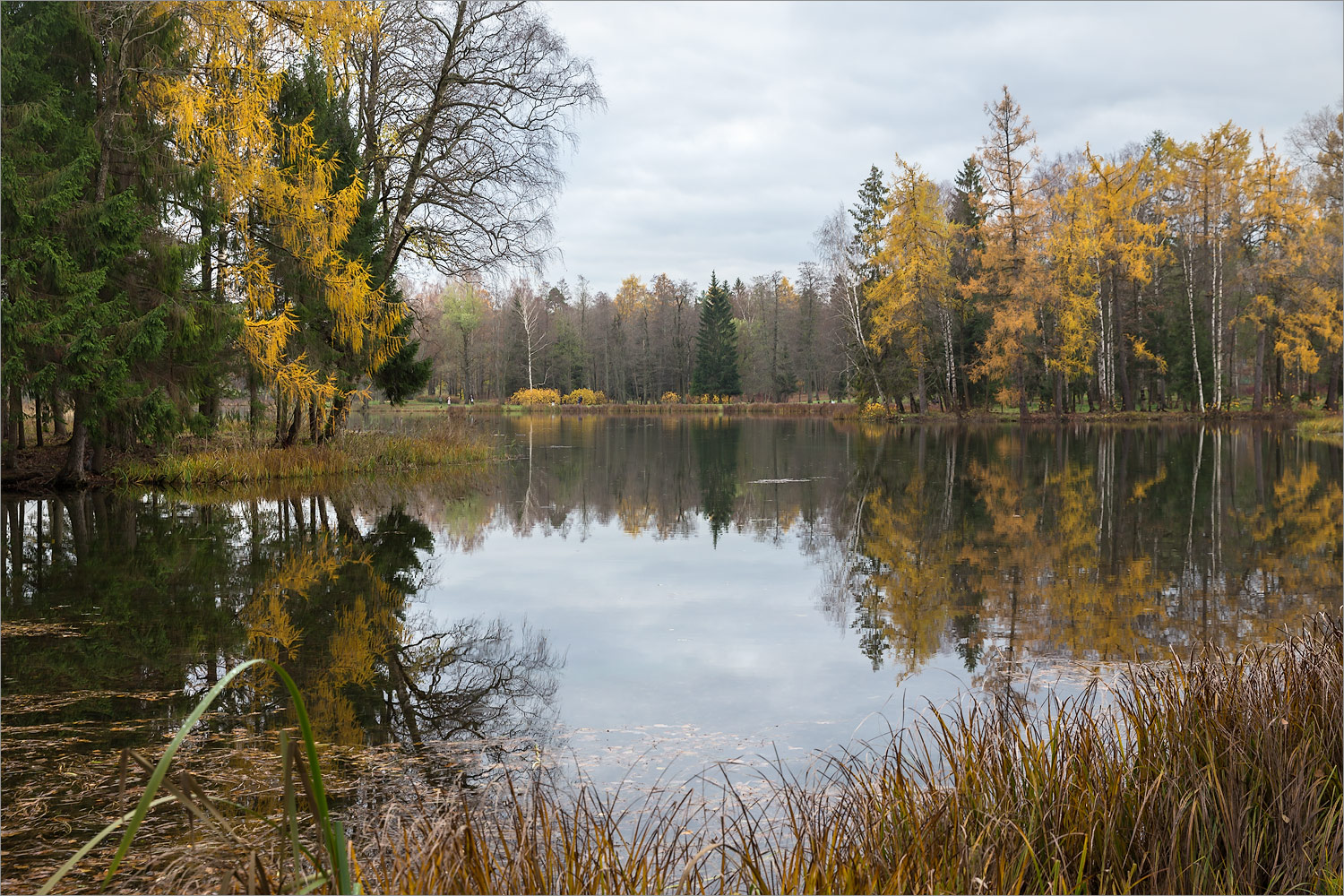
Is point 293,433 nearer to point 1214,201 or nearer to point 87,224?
point 87,224

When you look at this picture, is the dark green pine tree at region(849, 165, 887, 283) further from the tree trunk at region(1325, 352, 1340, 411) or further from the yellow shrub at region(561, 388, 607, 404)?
the yellow shrub at region(561, 388, 607, 404)

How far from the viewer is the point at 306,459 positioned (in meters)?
18.6

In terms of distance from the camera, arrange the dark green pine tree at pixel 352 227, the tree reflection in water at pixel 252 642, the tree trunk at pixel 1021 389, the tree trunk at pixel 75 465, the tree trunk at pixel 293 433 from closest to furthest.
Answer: the tree reflection in water at pixel 252 642 → the tree trunk at pixel 75 465 → the dark green pine tree at pixel 352 227 → the tree trunk at pixel 293 433 → the tree trunk at pixel 1021 389

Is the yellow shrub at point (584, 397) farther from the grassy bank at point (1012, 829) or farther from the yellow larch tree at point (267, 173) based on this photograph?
the grassy bank at point (1012, 829)

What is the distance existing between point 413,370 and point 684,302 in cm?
5583

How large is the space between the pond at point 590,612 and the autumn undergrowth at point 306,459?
1.27 metres

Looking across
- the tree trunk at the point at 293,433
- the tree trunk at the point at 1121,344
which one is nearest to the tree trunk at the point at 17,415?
the tree trunk at the point at 293,433

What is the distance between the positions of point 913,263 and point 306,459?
28.4 meters

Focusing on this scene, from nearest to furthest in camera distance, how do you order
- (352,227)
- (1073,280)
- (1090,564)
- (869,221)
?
(1090,564) < (352,227) < (1073,280) < (869,221)

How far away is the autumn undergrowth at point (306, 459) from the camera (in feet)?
55.5

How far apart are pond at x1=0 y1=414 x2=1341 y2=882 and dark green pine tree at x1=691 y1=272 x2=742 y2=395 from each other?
53.1m

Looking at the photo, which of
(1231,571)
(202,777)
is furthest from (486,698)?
(1231,571)

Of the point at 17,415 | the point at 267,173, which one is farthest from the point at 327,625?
the point at 17,415

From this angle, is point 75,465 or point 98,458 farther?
point 98,458
